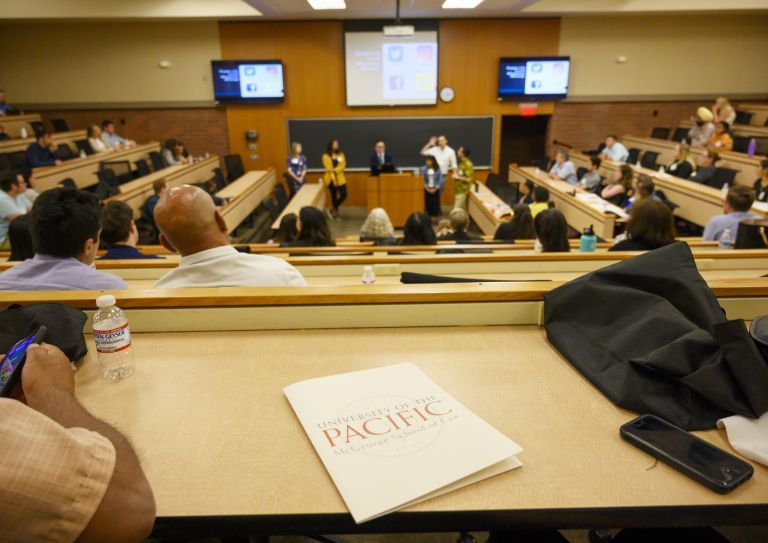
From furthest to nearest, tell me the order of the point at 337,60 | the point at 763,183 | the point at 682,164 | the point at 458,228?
the point at 337,60 → the point at 682,164 → the point at 763,183 → the point at 458,228

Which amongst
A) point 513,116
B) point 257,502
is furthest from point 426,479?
point 513,116

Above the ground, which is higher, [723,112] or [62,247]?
[723,112]

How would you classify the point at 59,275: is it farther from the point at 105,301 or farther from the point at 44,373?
the point at 44,373

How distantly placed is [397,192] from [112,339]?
7.90 m

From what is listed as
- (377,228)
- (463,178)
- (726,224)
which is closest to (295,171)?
(463,178)

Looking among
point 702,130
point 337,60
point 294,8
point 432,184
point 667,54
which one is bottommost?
point 432,184

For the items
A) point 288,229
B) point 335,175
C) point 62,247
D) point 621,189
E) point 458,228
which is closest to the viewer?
point 62,247

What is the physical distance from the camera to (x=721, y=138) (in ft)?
27.5

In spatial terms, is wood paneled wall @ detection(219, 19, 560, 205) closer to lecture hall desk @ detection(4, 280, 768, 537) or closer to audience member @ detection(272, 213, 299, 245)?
audience member @ detection(272, 213, 299, 245)

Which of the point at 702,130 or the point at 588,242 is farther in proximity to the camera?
the point at 702,130

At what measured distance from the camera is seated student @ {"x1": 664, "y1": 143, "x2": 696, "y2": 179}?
7.51 m

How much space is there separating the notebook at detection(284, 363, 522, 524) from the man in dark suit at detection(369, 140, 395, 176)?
312 inches

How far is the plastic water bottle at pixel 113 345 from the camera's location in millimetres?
1226

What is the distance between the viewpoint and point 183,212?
1.98 metres
